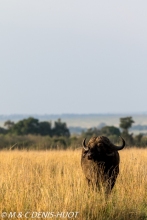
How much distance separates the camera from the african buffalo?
10.6m

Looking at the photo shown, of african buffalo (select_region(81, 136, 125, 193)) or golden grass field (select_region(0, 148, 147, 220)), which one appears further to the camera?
african buffalo (select_region(81, 136, 125, 193))

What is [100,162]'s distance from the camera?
10633 mm

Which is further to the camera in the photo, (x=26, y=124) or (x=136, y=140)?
(x=26, y=124)

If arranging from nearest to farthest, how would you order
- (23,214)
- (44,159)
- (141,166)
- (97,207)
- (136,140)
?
(23,214), (97,207), (141,166), (44,159), (136,140)

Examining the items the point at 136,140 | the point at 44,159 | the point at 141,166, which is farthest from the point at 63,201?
the point at 136,140

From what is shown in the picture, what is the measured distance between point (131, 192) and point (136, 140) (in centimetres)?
2408

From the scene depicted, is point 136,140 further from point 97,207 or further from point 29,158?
point 97,207

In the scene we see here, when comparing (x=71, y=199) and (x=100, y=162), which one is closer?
(x=71, y=199)

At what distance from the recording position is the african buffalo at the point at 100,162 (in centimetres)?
1056

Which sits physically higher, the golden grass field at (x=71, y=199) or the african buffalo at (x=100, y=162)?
the african buffalo at (x=100, y=162)

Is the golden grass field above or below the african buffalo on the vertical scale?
below

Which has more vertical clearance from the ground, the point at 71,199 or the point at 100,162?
the point at 100,162

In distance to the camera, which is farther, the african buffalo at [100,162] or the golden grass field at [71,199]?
the african buffalo at [100,162]

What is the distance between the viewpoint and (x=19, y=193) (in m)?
9.86
